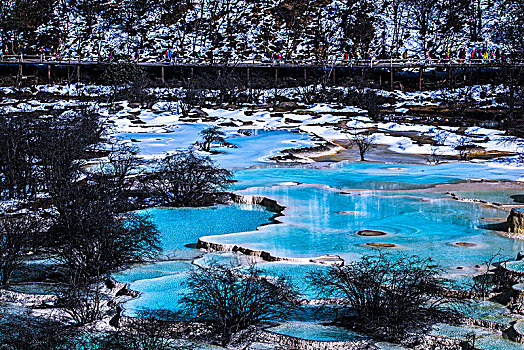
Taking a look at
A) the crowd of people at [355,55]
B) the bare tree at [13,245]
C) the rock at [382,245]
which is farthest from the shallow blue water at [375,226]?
the crowd of people at [355,55]

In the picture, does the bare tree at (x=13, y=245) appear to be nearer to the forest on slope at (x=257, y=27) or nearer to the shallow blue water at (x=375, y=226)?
the shallow blue water at (x=375, y=226)

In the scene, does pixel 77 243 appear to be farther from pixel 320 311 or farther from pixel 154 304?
pixel 320 311

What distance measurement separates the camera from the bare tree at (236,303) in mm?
9852

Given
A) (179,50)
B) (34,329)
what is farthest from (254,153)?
(179,50)

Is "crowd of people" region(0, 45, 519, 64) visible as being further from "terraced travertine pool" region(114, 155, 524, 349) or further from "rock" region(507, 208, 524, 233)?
"rock" region(507, 208, 524, 233)

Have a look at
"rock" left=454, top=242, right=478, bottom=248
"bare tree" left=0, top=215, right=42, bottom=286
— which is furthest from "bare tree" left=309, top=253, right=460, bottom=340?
"bare tree" left=0, top=215, right=42, bottom=286

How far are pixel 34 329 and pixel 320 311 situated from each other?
4.16 metres

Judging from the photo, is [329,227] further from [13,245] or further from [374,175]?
[374,175]

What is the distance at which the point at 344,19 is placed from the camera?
233 ft

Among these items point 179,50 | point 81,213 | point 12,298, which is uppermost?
point 179,50

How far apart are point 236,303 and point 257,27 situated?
62588mm

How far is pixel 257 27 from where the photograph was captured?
231 ft

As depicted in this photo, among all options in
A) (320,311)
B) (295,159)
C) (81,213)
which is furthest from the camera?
(295,159)

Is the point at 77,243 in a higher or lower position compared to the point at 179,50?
lower
